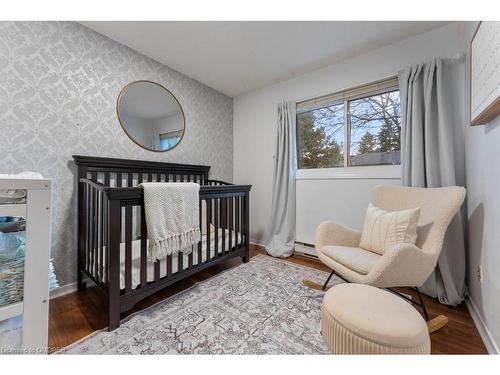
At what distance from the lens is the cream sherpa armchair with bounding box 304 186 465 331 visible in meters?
1.20

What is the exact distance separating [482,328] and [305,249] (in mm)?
1498

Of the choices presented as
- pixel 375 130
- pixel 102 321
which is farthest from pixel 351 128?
pixel 102 321

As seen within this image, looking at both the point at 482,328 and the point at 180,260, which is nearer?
the point at 482,328

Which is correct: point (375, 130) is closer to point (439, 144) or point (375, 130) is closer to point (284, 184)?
point (439, 144)

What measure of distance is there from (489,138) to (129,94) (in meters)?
2.72

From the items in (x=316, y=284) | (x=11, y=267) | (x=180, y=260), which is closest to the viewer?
(x=11, y=267)

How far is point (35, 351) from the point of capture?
0.76 meters

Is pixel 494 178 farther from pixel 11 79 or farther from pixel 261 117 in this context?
pixel 11 79

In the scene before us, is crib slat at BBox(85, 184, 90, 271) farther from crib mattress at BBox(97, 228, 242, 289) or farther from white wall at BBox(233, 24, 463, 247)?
white wall at BBox(233, 24, 463, 247)

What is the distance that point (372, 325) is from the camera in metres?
0.81

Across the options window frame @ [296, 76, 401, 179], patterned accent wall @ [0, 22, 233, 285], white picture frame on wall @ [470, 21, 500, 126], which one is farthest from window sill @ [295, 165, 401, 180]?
patterned accent wall @ [0, 22, 233, 285]

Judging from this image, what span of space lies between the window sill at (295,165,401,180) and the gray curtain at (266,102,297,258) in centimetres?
17
